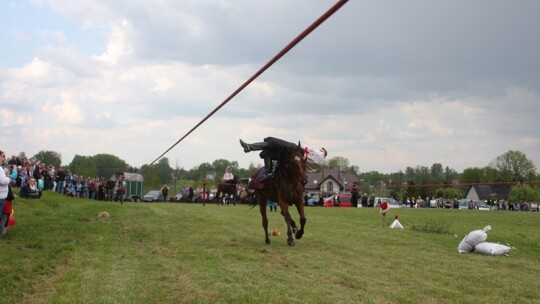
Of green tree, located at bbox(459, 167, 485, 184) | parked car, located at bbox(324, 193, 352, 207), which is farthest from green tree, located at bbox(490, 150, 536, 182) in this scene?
parked car, located at bbox(324, 193, 352, 207)

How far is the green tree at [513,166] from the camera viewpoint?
A: 4132 inches

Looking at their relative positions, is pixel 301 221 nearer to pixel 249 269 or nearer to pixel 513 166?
pixel 249 269

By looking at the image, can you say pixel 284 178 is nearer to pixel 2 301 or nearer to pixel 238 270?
pixel 238 270

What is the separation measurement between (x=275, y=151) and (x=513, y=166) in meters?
107

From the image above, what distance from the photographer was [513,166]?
109 metres

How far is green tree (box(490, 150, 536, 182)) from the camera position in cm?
10496

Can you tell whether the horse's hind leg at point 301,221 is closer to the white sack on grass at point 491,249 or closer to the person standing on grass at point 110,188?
the white sack on grass at point 491,249

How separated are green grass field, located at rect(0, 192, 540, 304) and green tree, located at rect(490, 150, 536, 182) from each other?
322 ft

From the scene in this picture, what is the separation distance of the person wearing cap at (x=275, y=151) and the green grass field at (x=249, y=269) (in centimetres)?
190

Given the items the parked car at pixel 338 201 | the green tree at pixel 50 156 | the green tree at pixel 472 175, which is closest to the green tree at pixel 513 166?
the green tree at pixel 472 175

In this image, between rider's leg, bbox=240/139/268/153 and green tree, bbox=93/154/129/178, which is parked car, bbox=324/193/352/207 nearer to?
rider's leg, bbox=240/139/268/153

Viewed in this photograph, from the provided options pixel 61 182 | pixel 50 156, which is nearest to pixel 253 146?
pixel 61 182

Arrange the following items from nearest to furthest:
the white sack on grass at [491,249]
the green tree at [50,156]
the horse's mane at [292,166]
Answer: the white sack on grass at [491,249] → the horse's mane at [292,166] → the green tree at [50,156]

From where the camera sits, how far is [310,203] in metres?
55.0
